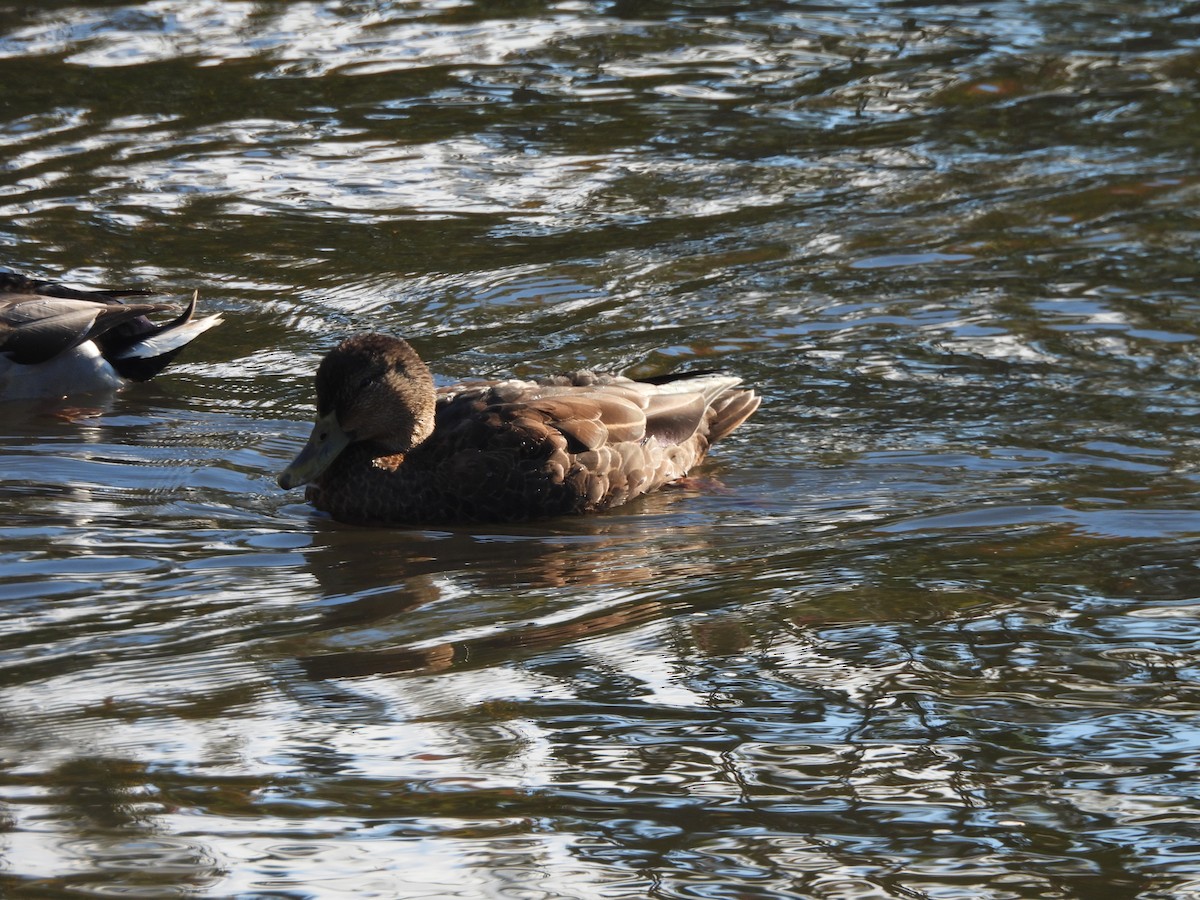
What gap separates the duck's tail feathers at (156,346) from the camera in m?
8.81

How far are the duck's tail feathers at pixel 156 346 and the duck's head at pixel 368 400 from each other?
1895mm

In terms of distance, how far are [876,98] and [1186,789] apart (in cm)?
938

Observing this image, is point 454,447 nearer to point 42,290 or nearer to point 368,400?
point 368,400

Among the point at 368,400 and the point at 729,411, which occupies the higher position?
the point at 368,400

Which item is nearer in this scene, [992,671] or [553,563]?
[992,671]

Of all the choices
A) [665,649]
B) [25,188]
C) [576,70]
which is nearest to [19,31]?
[25,188]

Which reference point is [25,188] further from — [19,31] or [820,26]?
[820,26]

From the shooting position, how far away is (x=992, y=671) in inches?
196

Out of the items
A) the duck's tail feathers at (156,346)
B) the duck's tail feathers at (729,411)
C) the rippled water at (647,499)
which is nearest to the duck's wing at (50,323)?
the duck's tail feathers at (156,346)

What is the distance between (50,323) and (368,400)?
244cm

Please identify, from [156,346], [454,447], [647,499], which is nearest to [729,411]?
[647,499]

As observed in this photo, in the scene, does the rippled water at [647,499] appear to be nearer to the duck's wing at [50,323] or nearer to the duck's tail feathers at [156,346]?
the duck's tail feathers at [156,346]

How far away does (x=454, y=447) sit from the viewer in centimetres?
716

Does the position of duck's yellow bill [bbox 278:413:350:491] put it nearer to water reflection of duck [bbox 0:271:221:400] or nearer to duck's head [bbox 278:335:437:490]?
duck's head [bbox 278:335:437:490]
